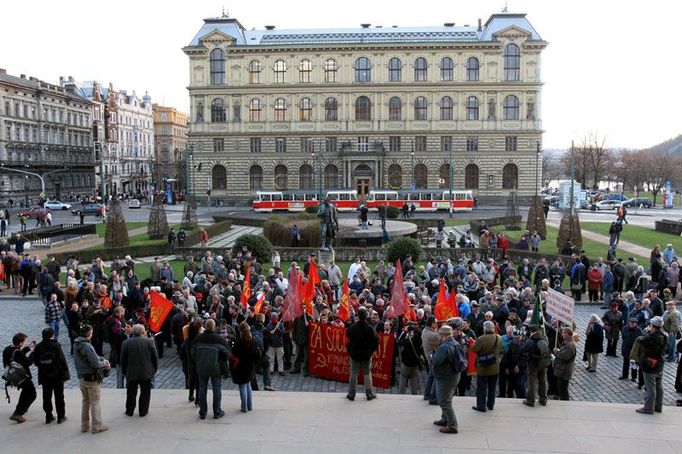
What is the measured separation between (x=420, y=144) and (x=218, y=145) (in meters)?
24.3

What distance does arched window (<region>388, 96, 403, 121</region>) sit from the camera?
251 feet

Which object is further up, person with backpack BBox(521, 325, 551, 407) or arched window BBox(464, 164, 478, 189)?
arched window BBox(464, 164, 478, 189)

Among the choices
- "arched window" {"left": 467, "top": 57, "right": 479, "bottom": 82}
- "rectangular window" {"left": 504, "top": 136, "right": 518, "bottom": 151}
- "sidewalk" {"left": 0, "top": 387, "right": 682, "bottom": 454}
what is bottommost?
"sidewalk" {"left": 0, "top": 387, "right": 682, "bottom": 454}

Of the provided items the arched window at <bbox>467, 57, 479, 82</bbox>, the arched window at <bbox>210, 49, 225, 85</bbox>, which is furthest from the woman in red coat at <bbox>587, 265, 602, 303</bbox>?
the arched window at <bbox>210, 49, 225, 85</bbox>

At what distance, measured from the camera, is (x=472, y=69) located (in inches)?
2968

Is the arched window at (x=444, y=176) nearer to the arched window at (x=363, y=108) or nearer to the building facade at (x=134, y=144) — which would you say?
the arched window at (x=363, y=108)

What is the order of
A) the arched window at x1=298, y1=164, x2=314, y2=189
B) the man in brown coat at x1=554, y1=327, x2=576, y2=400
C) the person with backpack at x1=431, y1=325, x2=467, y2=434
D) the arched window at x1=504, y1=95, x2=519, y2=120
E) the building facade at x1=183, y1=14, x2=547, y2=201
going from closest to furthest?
the person with backpack at x1=431, y1=325, x2=467, y2=434 < the man in brown coat at x1=554, y1=327, x2=576, y2=400 < the building facade at x1=183, y1=14, x2=547, y2=201 < the arched window at x1=504, y1=95, x2=519, y2=120 < the arched window at x1=298, y1=164, x2=314, y2=189

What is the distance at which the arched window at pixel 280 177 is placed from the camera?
257 feet

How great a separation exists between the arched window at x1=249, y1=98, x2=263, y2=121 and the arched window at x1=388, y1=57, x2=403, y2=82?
15.8 meters

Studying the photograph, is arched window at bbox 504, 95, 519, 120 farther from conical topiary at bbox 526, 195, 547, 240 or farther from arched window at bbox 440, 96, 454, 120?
conical topiary at bbox 526, 195, 547, 240

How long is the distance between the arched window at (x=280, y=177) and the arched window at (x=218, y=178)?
640 centimetres

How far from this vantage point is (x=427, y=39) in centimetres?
7569

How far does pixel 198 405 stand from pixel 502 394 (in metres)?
5.64

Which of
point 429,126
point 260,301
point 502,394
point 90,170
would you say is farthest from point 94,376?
point 90,170
